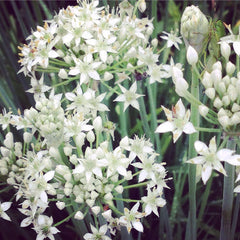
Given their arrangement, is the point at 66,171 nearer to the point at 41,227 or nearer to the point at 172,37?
the point at 41,227

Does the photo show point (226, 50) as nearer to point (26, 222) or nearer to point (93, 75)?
point (93, 75)

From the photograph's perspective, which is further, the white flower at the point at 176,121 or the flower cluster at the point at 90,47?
the flower cluster at the point at 90,47

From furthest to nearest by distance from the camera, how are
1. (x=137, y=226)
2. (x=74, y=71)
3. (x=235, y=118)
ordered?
(x=74, y=71), (x=137, y=226), (x=235, y=118)

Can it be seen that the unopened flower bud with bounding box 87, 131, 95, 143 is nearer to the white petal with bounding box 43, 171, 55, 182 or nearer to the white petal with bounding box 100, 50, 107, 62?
the white petal with bounding box 43, 171, 55, 182

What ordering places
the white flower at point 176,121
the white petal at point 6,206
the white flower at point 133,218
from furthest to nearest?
1. the white petal at point 6,206
2. the white flower at point 133,218
3. the white flower at point 176,121

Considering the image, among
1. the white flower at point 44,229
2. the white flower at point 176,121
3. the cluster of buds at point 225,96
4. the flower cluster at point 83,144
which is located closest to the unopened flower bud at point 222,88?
the cluster of buds at point 225,96

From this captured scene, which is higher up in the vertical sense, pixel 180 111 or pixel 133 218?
pixel 180 111

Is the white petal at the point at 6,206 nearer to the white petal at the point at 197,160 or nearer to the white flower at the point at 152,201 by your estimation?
the white flower at the point at 152,201

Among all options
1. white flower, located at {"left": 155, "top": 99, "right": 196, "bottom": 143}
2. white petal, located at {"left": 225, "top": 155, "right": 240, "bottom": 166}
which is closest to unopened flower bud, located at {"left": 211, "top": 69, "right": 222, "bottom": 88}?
white flower, located at {"left": 155, "top": 99, "right": 196, "bottom": 143}

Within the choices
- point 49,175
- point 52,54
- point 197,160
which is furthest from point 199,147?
point 52,54

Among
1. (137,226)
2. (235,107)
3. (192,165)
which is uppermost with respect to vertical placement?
(235,107)
